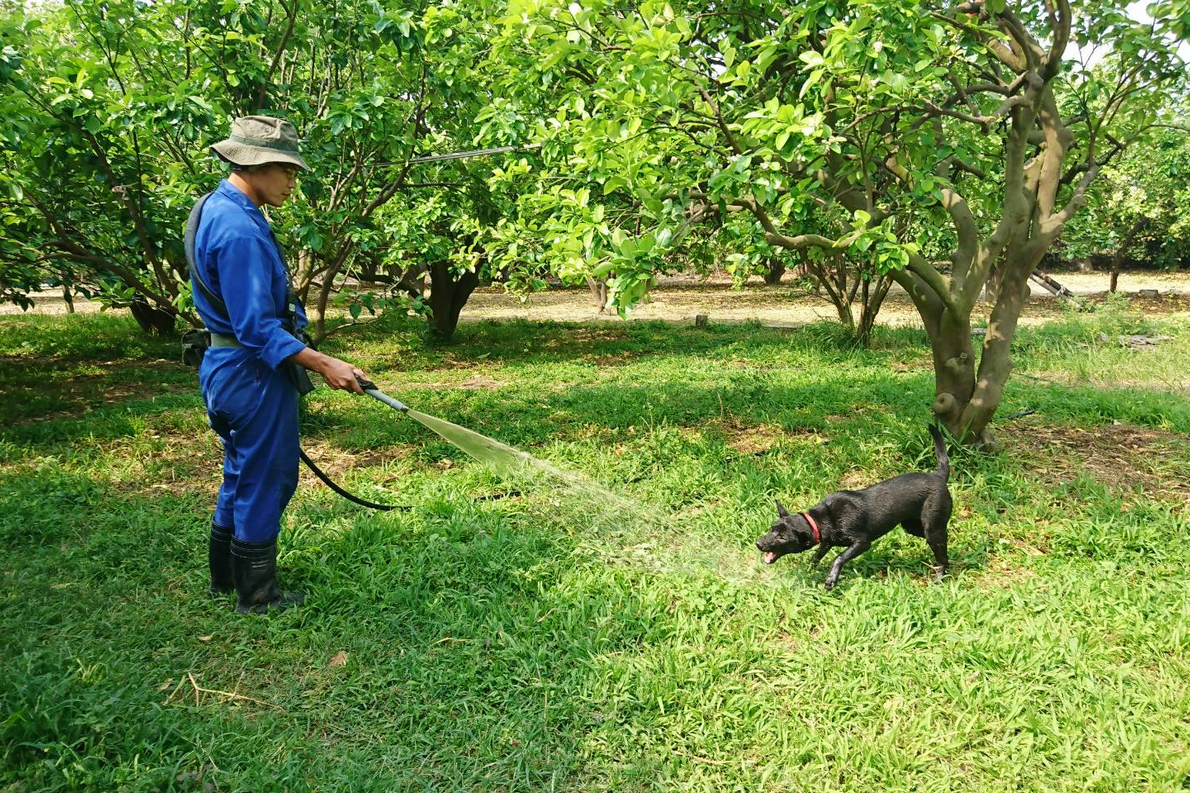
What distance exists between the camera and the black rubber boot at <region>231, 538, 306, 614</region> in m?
3.54

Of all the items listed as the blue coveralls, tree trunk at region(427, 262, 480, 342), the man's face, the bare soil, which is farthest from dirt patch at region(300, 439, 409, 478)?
the bare soil

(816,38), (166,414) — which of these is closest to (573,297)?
(166,414)

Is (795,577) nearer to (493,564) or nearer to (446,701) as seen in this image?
(493,564)

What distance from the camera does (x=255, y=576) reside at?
3.58m

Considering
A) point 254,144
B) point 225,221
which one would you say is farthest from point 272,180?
point 225,221

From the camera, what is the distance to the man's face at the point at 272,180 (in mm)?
3494

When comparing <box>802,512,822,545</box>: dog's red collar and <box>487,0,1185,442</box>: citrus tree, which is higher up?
<box>487,0,1185,442</box>: citrus tree

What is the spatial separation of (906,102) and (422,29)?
12.6 ft

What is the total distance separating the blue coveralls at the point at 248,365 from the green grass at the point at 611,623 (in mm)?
604

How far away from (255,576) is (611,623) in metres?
1.75

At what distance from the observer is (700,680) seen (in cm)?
314

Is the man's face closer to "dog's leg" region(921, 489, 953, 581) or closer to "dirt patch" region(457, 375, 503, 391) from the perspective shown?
"dog's leg" region(921, 489, 953, 581)

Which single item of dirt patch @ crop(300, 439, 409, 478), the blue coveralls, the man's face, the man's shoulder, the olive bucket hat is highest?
the olive bucket hat

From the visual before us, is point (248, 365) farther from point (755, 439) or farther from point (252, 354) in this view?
point (755, 439)
